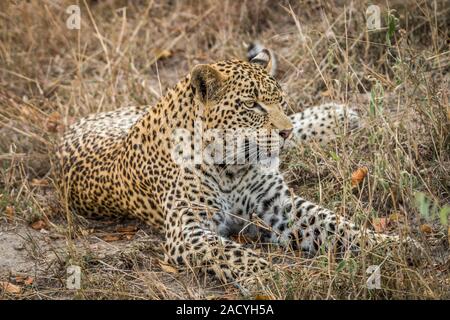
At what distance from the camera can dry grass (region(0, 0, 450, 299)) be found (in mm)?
6340

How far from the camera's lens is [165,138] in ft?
23.9

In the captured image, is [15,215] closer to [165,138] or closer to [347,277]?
[165,138]

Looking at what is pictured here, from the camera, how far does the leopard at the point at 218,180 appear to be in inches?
268

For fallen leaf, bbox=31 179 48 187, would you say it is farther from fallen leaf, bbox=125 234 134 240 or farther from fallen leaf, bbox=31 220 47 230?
fallen leaf, bbox=125 234 134 240

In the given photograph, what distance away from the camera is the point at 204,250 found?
669 cm

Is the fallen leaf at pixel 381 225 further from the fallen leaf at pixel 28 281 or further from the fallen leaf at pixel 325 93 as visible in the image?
the fallen leaf at pixel 28 281

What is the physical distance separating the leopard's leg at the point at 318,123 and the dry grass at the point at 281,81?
0.21 m

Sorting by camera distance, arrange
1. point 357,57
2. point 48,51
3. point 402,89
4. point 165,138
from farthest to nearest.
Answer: point 48,51, point 357,57, point 402,89, point 165,138

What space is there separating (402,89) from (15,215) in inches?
150

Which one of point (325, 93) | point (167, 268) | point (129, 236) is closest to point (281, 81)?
point (325, 93)

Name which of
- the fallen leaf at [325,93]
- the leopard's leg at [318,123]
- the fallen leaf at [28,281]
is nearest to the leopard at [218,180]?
the fallen leaf at [28,281]

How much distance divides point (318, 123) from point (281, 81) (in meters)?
0.99

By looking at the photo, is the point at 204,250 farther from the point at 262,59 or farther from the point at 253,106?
the point at 262,59
